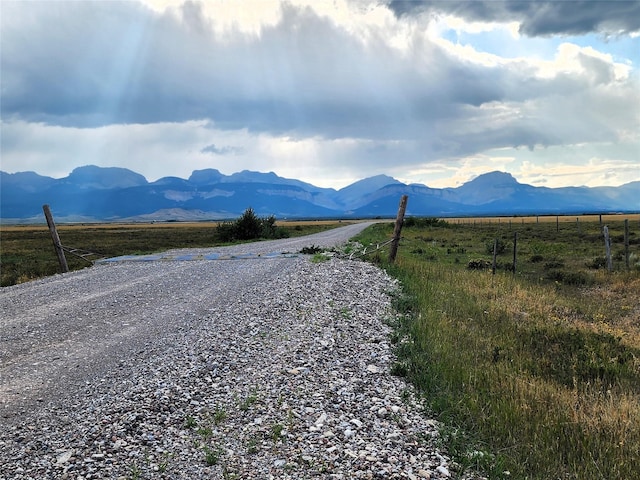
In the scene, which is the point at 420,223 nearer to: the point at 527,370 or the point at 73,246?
the point at 73,246

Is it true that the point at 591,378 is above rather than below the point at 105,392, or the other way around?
below

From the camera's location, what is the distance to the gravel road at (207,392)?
5910 millimetres

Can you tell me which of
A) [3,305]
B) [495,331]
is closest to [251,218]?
[3,305]

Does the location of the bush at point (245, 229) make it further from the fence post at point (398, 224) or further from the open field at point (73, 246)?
the fence post at point (398, 224)

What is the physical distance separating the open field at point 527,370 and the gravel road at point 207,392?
0.68 metres

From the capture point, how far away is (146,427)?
6699 millimetres

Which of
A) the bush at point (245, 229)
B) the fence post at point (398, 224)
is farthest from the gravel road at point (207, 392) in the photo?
the bush at point (245, 229)

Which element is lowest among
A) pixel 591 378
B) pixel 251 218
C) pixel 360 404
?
pixel 591 378

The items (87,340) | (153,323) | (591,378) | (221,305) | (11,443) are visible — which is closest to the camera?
(11,443)

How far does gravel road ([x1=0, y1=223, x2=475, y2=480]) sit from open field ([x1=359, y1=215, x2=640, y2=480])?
68 cm

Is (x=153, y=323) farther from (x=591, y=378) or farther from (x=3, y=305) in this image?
(x=591, y=378)

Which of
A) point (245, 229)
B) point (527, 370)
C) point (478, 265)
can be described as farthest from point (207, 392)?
point (245, 229)

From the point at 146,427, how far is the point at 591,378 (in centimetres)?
911

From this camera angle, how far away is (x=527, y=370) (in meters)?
9.75
